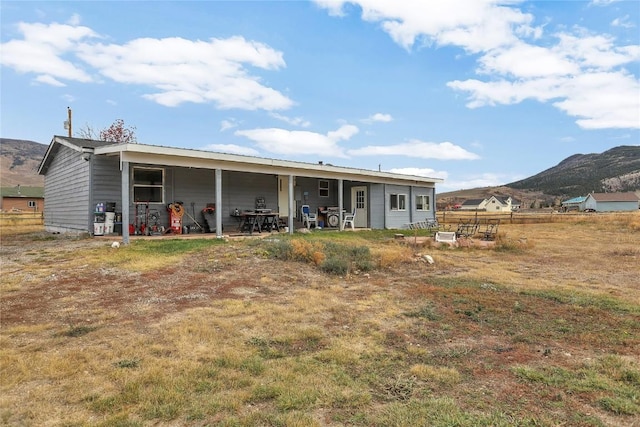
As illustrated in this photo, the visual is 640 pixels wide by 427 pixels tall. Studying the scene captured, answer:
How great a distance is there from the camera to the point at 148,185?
1254 centimetres

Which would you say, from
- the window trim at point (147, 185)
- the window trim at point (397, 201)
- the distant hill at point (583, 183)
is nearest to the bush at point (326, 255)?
the window trim at point (147, 185)

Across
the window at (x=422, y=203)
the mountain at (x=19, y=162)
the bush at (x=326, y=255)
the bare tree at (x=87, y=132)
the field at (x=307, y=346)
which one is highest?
the mountain at (x=19, y=162)

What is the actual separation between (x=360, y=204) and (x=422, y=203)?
4.32 metres

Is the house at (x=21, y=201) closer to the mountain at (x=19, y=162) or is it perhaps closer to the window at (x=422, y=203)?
the window at (x=422, y=203)

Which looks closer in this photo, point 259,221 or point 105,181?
point 105,181

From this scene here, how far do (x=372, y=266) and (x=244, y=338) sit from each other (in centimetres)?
501

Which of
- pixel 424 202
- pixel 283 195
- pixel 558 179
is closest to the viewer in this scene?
pixel 283 195

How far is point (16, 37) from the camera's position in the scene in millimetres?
15703

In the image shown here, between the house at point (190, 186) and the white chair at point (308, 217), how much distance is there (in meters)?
0.31

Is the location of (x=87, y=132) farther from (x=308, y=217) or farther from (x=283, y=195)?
(x=308, y=217)

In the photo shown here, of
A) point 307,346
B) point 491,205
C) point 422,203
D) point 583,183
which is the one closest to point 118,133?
point 422,203

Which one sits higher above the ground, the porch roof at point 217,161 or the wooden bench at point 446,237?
the porch roof at point 217,161

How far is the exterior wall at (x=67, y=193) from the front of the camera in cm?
1213

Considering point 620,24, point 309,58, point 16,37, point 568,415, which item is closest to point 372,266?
point 568,415
